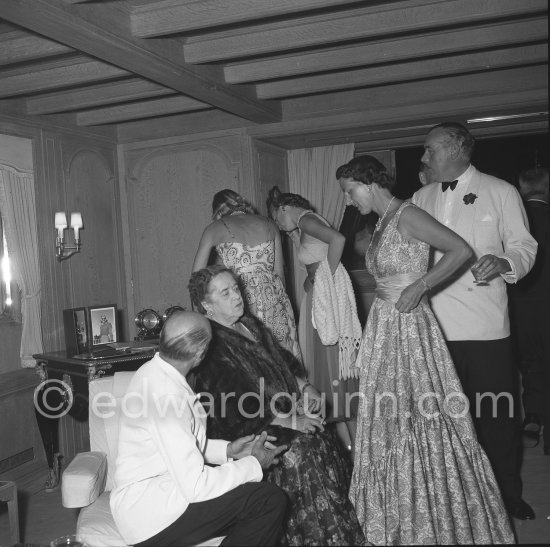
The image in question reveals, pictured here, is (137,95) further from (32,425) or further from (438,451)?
(438,451)

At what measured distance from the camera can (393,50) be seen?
154 inches

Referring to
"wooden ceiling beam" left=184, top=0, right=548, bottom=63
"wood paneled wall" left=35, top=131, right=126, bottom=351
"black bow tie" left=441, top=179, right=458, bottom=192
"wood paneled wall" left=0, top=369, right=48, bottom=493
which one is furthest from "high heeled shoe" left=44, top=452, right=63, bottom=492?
"black bow tie" left=441, top=179, right=458, bottom=192

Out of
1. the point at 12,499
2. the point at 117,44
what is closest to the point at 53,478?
the point at 12,499

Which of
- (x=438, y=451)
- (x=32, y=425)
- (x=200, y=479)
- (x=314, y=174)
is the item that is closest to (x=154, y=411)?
(x=200, y=479)

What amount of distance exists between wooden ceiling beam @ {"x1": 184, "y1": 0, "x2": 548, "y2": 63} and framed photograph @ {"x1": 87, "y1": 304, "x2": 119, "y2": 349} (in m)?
1.75

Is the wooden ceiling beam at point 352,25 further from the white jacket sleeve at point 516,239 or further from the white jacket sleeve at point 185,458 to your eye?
the white jacket sleeve at point 185,458

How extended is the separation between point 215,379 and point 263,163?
10.7 ft

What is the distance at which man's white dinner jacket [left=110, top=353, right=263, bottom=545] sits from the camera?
2.10 m

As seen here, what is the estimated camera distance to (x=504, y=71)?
4.61m

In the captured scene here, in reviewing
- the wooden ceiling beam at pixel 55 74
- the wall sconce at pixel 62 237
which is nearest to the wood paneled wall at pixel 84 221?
the wall sconce at pixel 62 237

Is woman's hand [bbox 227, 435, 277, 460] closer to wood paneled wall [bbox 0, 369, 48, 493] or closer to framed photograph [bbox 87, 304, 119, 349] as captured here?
framed photograph [bbox 87, 304, 119, 349]

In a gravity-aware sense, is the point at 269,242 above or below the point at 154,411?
above

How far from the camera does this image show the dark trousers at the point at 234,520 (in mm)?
2148

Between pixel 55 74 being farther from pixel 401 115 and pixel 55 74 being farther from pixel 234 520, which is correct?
pixel 234 520
